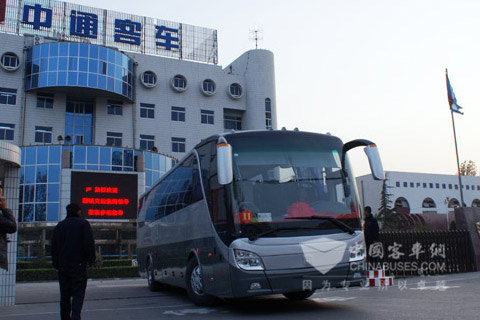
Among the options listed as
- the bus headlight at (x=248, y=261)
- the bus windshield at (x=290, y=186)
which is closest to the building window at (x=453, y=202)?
the bus windshield at (x=290, y=186)

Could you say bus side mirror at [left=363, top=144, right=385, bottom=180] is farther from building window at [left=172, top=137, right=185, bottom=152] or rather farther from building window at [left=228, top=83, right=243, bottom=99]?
building window at [left=228, top=83, right=243, bottom=99]

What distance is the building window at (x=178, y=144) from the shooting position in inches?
1986


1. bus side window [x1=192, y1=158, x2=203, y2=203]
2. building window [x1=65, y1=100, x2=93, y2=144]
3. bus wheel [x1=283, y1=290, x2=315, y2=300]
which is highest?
building window [x1=65, y1=100, x2=93, y2=144]

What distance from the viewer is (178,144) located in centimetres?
5072

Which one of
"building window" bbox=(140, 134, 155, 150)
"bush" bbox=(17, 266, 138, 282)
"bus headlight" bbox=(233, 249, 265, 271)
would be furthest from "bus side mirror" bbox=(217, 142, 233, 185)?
"building window" bbox=(140, 134, 155, 150)

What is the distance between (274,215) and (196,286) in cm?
273

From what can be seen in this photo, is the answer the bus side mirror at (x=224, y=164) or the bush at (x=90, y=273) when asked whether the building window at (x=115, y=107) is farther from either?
the bus side mirror at (x=224, y=164)

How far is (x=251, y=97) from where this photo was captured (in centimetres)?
5428

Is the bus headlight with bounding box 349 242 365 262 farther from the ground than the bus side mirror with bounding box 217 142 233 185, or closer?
closer

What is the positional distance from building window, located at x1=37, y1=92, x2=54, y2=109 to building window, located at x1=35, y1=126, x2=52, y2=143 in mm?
2084

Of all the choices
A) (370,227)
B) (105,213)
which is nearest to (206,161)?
(370,227)

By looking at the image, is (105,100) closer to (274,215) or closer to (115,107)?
(115,107)

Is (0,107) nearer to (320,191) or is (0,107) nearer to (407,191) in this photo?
(320,191)

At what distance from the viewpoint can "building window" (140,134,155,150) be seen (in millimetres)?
48706
